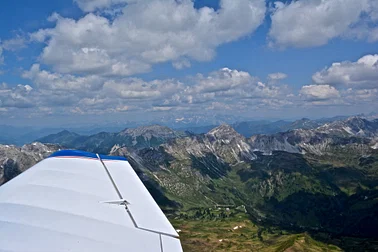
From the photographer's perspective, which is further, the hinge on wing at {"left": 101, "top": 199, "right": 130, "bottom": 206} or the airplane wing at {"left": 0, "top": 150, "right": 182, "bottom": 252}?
the hinge on wing at {"left": 101, "top": 199, "right": 130, "bottom": 206}

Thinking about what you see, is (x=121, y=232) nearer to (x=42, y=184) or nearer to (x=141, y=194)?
(x=141, y=194)

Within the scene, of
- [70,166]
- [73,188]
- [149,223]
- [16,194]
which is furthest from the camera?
[70,166]

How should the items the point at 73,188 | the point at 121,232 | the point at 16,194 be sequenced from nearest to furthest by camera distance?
the point at 121,232 → the point at 16,194 → the point at 73,188

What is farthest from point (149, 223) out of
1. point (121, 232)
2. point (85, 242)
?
point (85, 242)

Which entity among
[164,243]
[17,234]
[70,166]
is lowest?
[164,243]

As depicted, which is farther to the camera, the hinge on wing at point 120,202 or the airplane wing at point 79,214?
the hinge on wing at point 120,202

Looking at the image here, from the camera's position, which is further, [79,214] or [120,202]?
[120,202]

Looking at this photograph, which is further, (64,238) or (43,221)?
(43,221)

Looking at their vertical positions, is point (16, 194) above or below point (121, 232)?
above
